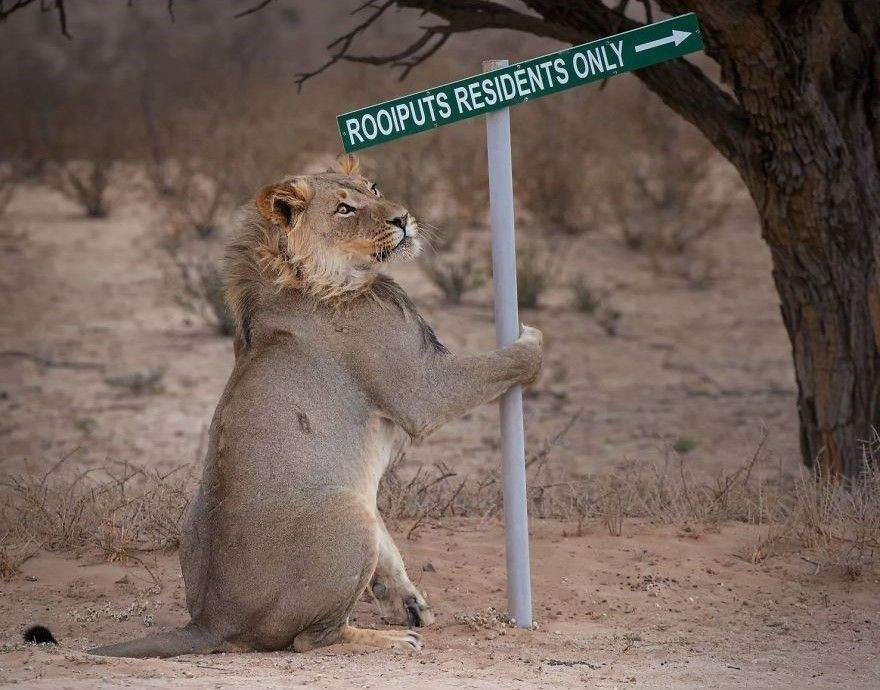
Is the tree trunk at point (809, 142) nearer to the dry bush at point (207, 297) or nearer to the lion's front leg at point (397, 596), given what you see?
the lion's front leg at point (397, 596)

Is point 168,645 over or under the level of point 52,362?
under

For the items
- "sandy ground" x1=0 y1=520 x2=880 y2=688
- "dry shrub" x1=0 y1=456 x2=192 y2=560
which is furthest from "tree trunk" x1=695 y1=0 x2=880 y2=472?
"dry shrub" x1=0 y1=456 x2=192 y2=560

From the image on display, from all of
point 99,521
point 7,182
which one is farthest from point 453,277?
point 7,182

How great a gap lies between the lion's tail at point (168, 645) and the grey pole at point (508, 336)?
1.21 m

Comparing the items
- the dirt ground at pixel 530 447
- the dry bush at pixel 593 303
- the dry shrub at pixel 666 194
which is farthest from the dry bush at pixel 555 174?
the dry bush at pixel 593 303

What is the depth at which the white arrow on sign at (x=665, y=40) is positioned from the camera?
492cm

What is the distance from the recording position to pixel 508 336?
5145 mm

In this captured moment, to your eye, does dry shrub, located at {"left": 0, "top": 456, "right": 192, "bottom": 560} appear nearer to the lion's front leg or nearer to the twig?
the lion's front leg

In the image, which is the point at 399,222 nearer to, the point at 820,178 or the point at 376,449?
the point at 376,449

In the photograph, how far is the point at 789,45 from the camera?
6.68 metres

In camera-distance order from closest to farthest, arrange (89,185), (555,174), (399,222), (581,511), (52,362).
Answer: (399,222) < (581,511) < (52,362) < (555,174) < (89,185)

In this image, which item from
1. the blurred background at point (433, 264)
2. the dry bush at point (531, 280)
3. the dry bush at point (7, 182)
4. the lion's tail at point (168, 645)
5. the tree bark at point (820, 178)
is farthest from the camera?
the dry bush at point (7, 182)

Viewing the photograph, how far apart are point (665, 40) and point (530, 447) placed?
17.7ft

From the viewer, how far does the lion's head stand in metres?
5.12
